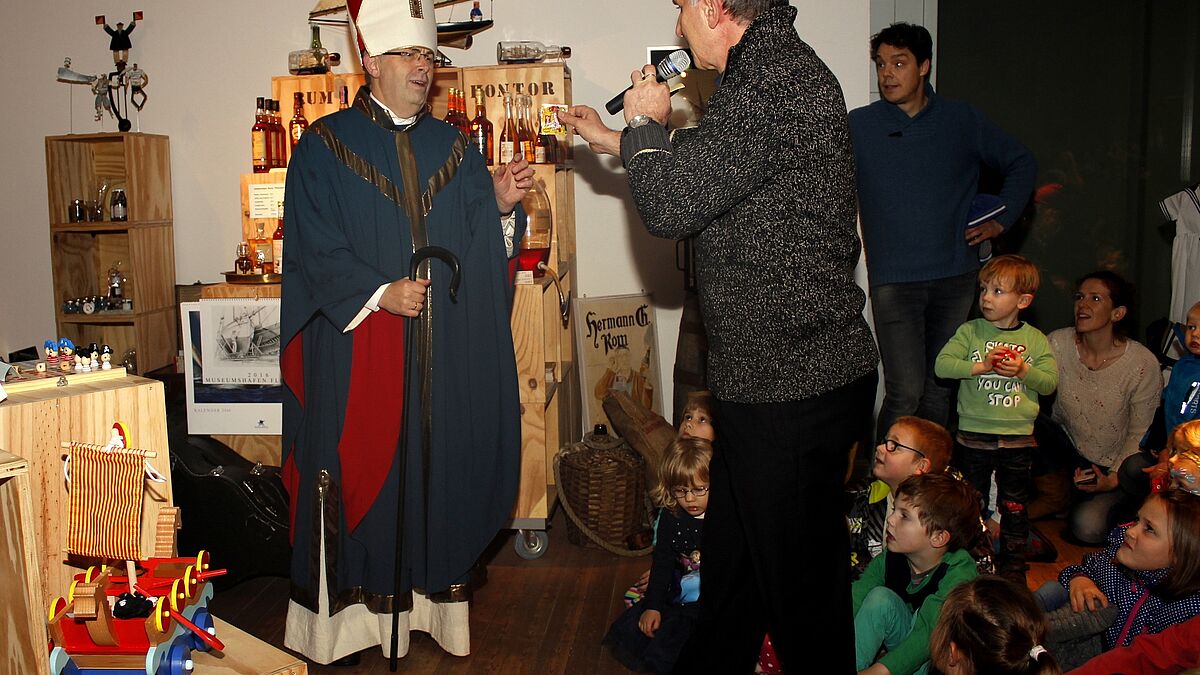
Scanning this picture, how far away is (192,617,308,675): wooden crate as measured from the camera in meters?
1.88

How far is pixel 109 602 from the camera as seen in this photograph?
1.84 m

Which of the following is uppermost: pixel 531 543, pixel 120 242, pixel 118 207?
pixel 118 207

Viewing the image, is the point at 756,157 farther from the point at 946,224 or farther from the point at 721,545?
the point at 946,224

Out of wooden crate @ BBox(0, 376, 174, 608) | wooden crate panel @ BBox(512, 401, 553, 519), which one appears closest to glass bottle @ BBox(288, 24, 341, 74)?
wooden crate panel @ BBox(512, 401, 553, 519)

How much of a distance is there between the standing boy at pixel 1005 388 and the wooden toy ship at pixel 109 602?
8.70ft

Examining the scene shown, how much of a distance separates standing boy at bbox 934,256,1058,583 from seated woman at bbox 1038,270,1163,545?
1.46 feet

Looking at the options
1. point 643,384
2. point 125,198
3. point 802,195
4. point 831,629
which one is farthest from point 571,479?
point 125,198

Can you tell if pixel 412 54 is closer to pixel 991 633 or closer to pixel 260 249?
pixel 260 249

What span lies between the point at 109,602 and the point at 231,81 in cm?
362

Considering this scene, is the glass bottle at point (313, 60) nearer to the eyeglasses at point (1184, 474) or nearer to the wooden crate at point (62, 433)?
the wooden crate at point (62, 433)

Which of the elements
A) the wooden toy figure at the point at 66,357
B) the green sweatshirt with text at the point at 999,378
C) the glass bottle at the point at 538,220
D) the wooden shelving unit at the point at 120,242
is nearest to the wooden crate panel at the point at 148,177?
the wooden shelving unit at the point at 120,242

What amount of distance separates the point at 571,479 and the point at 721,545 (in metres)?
1.54

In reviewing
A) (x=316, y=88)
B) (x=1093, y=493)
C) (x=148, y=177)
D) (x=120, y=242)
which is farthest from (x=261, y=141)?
(x=1093, y=493)

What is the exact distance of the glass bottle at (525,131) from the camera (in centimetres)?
426
